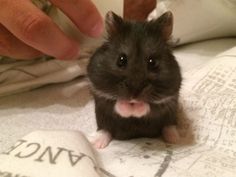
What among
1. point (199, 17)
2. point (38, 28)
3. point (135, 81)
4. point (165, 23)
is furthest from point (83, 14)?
point (199, 17)

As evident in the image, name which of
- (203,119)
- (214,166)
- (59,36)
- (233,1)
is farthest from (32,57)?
(233,1)

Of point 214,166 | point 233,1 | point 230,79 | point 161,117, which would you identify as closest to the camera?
point 214,166

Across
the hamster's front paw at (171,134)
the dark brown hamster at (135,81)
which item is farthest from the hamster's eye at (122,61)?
the hamster's front paw at (171,134)

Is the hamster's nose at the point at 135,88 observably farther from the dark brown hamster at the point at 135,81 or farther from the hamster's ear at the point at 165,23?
the hamster's ear at the point at 165,23

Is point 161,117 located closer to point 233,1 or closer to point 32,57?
point 32,57

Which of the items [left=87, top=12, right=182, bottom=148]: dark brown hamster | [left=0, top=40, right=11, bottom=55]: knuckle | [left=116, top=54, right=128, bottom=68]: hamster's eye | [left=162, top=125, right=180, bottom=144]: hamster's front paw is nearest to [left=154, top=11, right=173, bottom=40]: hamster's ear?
[left=87, top=12, right=182, bottom=148]: dark brown hamster

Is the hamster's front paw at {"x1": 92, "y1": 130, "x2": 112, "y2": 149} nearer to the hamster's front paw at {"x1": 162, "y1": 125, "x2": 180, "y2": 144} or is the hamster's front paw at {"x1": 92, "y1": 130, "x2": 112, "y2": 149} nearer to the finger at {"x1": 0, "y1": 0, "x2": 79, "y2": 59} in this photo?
the hamster's front paw at {"x1": 162, "y1": 125, "x2": 180, "y2": 144}
